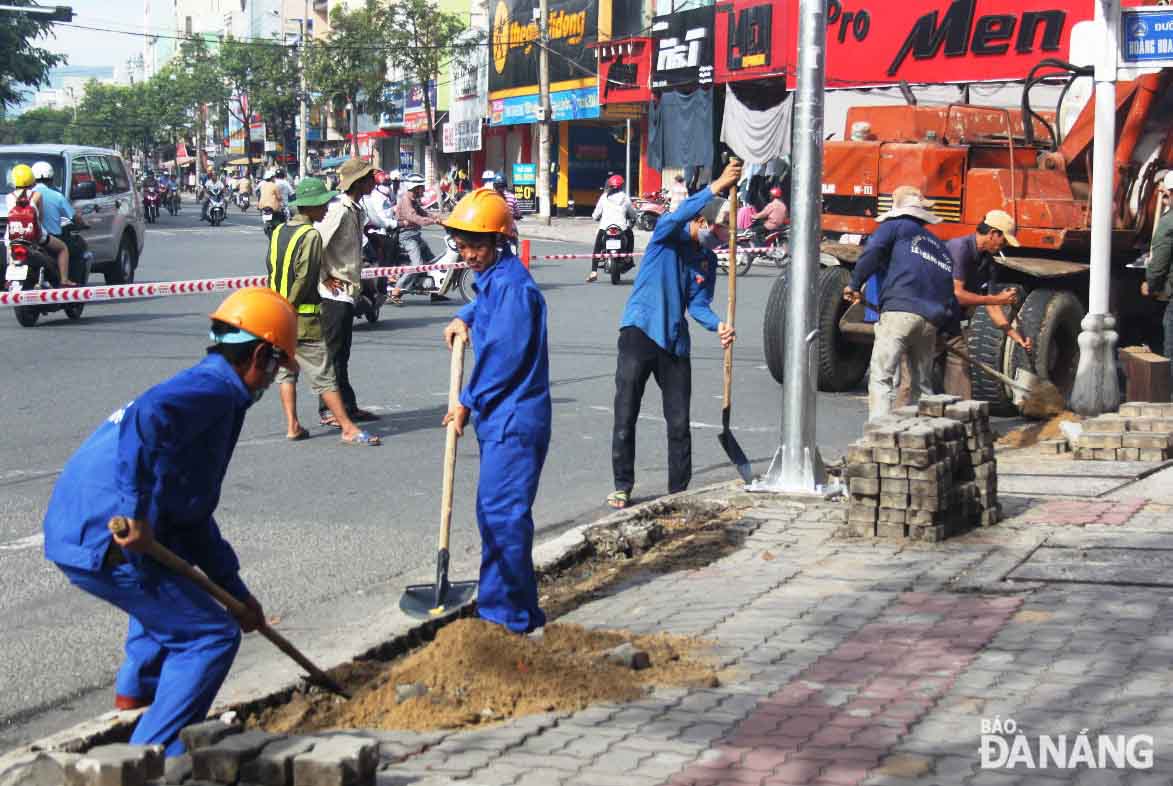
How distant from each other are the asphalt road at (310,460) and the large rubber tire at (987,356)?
926 millimetres

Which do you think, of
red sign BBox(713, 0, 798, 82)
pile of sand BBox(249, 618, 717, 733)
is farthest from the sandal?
red sign BBox(713, 0, 798, 82)

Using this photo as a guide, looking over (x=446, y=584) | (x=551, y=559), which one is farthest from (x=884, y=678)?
(x=551, y=559)

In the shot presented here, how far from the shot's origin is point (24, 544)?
7453 millimetres

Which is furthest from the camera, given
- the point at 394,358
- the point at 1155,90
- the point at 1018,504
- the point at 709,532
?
the point at 394,358

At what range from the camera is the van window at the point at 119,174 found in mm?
21562

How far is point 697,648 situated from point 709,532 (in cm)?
208

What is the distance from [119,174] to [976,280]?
1436cm

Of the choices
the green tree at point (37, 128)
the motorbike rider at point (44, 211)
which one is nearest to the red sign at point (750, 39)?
the motorbike rider at point (44, 211)

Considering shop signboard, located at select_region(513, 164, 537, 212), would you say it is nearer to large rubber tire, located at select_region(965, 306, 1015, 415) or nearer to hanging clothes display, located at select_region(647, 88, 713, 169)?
hanging clothes display, located at select_region(647, 88, 713, 169)

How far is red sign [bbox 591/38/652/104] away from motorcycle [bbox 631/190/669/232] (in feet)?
13.2

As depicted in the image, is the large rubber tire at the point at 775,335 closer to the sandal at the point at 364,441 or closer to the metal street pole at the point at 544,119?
the sandal at the point at 364,441

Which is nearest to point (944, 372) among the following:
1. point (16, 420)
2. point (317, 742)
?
point (16, 420)

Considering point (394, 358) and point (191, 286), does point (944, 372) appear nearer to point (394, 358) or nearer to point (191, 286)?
point (394, 358)

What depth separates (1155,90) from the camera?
40.4 ft
